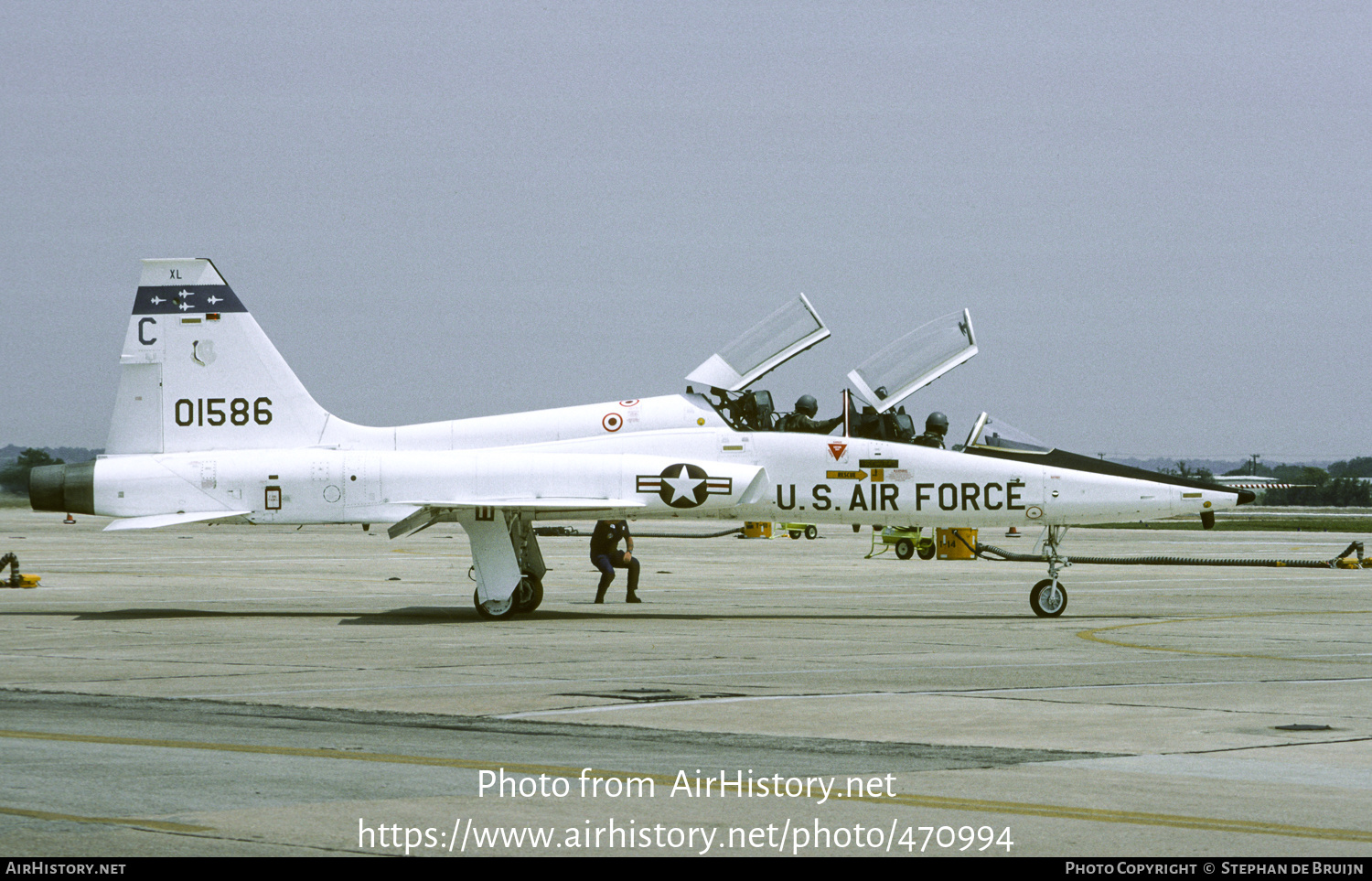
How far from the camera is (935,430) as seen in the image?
22859mm

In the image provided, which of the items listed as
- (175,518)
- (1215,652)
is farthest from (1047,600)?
(175,518)

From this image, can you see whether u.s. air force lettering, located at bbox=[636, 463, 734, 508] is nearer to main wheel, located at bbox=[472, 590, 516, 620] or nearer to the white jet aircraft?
the white jet aircraft

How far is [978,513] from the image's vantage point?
22266mm

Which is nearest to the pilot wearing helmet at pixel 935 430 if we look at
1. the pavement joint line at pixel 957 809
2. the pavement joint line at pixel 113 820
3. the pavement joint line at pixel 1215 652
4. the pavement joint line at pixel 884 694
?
the pavement joint line at pixel 1215 652

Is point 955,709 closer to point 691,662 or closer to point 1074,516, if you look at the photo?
point 691,662

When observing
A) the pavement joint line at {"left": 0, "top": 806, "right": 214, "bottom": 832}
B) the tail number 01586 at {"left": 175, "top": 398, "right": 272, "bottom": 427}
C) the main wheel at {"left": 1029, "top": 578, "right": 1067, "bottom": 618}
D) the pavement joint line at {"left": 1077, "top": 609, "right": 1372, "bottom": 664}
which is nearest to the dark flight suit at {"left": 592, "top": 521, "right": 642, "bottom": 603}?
the tail number 01586 at {"left": 175, "top": 398, "right": 272, "bottom": 427}

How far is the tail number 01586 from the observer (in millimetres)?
22844

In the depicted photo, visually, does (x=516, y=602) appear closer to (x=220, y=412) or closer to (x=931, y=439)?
(x=220, y=412)

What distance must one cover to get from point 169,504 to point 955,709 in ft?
46.5

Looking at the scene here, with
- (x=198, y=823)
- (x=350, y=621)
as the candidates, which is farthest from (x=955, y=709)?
(x=350, y=621)

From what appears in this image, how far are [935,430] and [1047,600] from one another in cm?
302

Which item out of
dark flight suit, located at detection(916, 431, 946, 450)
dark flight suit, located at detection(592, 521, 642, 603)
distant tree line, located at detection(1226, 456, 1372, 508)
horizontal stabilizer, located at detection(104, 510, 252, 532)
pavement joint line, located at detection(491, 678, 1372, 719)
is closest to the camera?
pavement joint line, located at detection(491, 678, 1372, 719)

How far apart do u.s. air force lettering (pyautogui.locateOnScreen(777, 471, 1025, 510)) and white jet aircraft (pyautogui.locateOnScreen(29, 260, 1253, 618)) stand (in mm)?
→ 24

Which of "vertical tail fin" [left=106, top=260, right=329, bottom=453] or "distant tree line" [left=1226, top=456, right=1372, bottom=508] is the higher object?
"vertical tail fin" [left=106, top=260, right=329, bottom=453]
